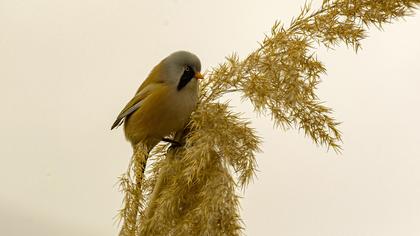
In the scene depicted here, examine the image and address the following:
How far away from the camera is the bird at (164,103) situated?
4.69ft

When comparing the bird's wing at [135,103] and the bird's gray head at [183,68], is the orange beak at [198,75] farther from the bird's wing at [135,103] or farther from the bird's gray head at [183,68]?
the bird's wing at [135,103]

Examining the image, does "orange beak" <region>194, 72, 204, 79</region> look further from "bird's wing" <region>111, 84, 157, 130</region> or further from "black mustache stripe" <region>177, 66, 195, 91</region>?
"bird's wing" <region>111, 84, 157, 130</region>

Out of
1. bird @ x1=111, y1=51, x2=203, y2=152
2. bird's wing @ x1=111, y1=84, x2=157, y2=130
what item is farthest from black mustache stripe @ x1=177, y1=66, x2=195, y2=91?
bird's wing @ x1=111, y1=84, x2=157, y2=130

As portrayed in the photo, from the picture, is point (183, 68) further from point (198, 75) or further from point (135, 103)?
point (135, 103)

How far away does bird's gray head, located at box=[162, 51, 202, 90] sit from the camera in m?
1.49

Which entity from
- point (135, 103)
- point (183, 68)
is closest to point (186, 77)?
point (183, 68)

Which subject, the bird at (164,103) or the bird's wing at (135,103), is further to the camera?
the bird's wing at (135,103)

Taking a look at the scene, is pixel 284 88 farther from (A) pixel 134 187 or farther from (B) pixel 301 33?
(A) pixel 134 187

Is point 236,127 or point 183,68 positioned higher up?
point 183,68

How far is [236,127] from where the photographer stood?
1.17m

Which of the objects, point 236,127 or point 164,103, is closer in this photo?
point 236,127

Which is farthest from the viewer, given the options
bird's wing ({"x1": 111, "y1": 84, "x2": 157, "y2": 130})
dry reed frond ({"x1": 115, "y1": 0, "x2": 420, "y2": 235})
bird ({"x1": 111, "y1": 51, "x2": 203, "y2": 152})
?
bird's wing ({"x1": 111, "y1": 84, "x2": 157, "y2": 130})

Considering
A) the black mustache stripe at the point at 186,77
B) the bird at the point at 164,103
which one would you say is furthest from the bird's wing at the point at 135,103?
the black mustache stripe at the point at 186,77

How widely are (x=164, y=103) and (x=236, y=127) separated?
1.29 ft
